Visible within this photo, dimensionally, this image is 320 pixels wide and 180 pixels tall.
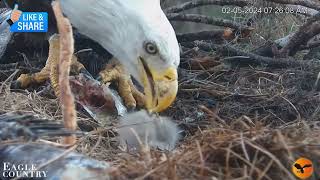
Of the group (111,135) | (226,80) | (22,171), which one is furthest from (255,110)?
(22,171)

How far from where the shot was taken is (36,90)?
2713mm

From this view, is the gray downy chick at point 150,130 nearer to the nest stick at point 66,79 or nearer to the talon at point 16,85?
the nest stick at point 66,79

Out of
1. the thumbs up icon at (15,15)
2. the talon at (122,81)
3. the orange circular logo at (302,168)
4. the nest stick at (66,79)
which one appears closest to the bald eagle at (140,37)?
the talon at (122,81)

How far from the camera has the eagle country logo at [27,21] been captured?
2.70 m

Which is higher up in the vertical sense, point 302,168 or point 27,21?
point 27,21

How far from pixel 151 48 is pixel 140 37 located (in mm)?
86

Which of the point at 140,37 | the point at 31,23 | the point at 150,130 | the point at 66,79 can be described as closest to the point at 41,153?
the point at 66,79

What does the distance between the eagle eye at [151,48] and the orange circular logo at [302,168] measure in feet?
2.80

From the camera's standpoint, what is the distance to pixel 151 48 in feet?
6.59

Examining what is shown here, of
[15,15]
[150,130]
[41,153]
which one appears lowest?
[150,130]

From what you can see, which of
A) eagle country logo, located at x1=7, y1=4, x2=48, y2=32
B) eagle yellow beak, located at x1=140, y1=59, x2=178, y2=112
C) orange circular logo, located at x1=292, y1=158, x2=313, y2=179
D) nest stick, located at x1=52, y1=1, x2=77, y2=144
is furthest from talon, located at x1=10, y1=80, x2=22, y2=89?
orange circular logo, located at x1=292, y1=158, x2=313, y2=179

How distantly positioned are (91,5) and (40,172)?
3.43 feet

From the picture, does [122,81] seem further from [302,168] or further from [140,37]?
[302,168]

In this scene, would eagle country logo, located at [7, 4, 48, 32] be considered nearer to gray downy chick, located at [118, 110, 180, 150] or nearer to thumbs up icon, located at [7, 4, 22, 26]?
thumbs up icon, located at [7, 4, 22, 26]
